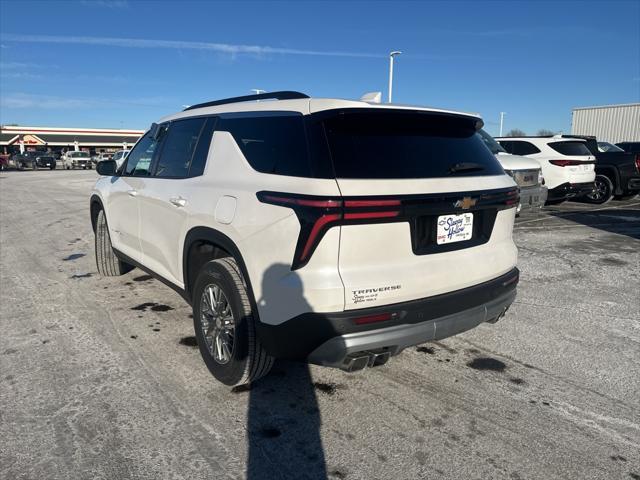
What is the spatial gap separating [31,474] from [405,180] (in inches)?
93.9

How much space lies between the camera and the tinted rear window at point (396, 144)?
2.55 m

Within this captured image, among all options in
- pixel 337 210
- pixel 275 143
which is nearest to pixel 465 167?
pixel 337 210

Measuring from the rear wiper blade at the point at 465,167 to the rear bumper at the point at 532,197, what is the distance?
20.5 ft

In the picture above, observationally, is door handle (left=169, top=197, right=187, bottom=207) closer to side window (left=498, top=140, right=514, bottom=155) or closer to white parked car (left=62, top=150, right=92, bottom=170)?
side window (left=498, top=140, right=514, bottom=155)

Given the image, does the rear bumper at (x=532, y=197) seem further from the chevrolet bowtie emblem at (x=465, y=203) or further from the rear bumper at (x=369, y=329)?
the rear bumper at (x=369, y=329)

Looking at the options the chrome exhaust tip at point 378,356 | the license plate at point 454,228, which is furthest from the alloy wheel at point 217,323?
the license plate at point 454,228

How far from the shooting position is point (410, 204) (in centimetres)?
256

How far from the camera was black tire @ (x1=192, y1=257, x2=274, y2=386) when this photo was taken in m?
2.86

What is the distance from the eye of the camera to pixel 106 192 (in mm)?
5242

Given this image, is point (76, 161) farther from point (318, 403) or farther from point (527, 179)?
point (318, 403)

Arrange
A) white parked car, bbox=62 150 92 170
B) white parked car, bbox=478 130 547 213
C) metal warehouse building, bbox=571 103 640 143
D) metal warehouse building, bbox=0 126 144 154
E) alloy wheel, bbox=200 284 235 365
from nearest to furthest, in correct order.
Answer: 1. alloy wheel, bbox=200 284 235 365
2. white parked car, bbox=478 130 547 213
3. metal warehouse building, bbox=571 103 640 143
4. white parked car, bbox=62 150 92 170
5. metal warehouse building, bbox=0 126 144 154

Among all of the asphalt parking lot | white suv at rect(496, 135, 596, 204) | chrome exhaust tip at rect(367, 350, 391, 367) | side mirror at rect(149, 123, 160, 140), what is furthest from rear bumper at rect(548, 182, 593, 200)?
chrome exhaust tip at rect(367, 350, 391, 367)

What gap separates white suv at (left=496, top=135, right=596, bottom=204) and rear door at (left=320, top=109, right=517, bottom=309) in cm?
897

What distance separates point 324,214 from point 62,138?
271 ft
